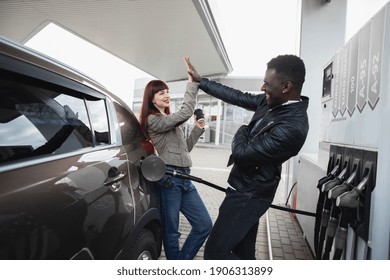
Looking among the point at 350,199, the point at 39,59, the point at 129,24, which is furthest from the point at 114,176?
the point at 129,24

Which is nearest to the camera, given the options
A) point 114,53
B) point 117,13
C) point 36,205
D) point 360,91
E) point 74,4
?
point 36,205

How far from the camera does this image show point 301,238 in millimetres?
3668

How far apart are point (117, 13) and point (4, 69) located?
23.7 ft

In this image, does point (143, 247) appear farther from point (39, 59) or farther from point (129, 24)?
point (129, 24)

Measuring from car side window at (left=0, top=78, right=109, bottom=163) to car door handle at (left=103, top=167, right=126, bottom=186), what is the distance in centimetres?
18

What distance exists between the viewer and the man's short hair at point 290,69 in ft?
5.09

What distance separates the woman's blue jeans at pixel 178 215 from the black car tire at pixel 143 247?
0.23m

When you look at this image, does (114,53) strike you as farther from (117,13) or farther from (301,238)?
(301,238)

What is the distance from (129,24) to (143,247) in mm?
7569

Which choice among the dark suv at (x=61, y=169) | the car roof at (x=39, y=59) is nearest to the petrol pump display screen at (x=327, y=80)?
the dark suv at (x=61, y=169)

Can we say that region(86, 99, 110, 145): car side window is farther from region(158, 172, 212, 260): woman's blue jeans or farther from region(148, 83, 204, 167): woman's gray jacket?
region(158, 172, 212, 260): woman's blue jeans

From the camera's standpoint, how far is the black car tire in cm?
166

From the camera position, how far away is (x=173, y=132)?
231 cm
